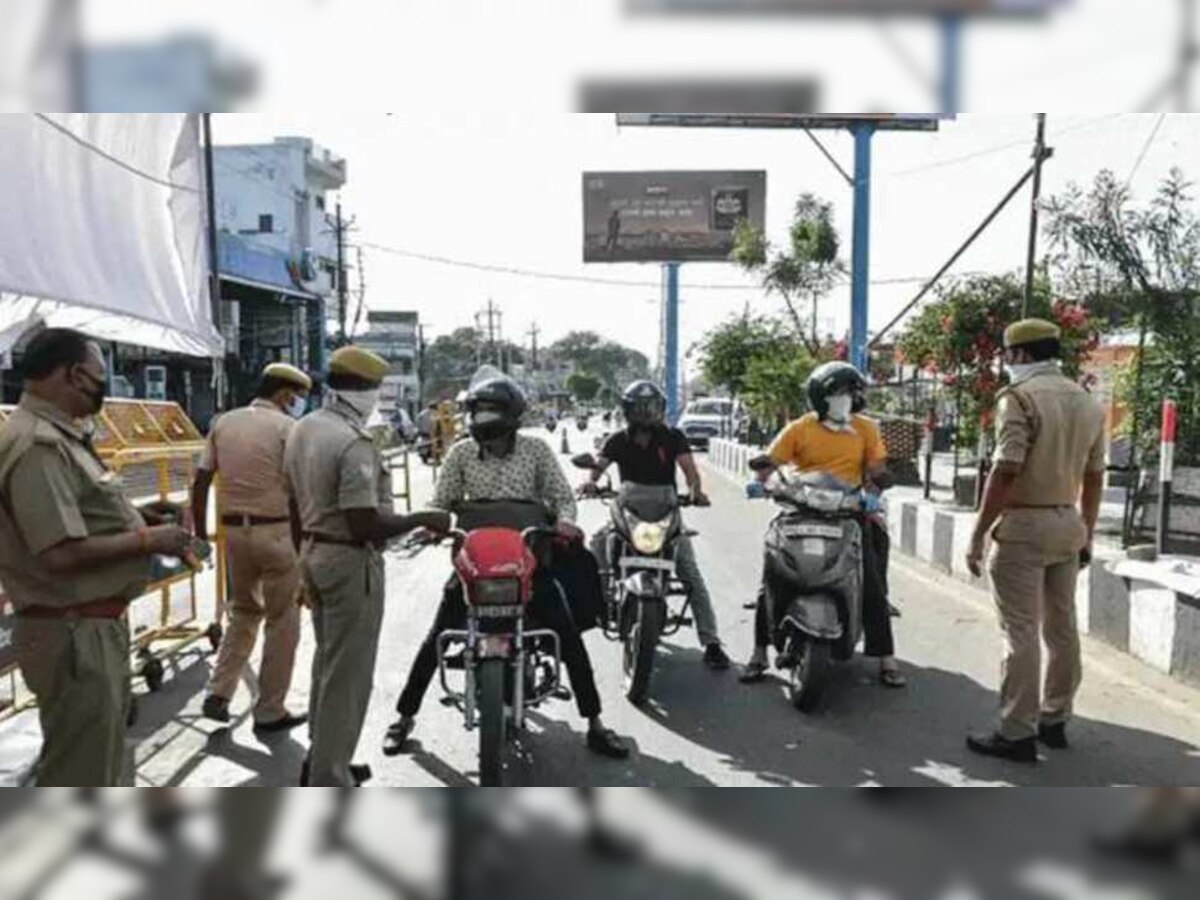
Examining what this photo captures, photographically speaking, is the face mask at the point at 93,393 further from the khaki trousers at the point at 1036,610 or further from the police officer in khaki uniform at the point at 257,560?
the khaki trousers at the point at 1036,610

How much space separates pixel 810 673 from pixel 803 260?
45.8 ft

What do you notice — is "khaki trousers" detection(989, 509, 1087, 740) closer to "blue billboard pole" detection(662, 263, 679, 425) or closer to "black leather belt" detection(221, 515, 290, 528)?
"black leather belt" detection(221, 515, 290, 528)

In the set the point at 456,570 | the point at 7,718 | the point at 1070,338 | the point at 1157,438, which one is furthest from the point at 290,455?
the point at 1070,338

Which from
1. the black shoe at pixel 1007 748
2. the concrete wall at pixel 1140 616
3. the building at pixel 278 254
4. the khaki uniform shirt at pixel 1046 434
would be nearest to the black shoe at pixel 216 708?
the black shoe at pixel 1007 748

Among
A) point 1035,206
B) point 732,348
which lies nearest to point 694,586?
point 1035,206

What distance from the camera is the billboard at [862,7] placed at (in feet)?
9.54

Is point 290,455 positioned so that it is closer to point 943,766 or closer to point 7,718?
point 7,718

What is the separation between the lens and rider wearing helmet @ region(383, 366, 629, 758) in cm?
423

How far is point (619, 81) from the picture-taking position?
3.31m

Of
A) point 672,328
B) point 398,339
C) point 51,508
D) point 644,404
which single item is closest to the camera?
point 51,508

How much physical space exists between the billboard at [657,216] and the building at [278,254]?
9.26 metres

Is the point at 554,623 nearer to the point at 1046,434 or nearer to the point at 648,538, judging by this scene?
the point at 648,538

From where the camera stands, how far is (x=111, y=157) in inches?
179

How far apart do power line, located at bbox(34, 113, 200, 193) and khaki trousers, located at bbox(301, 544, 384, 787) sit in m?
1.90
